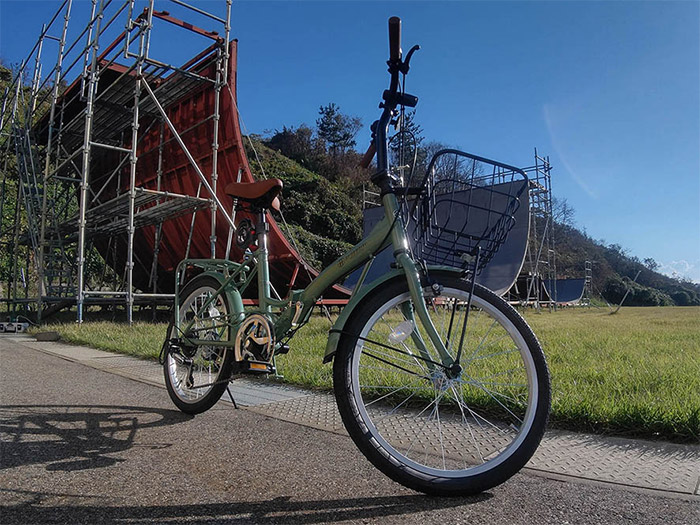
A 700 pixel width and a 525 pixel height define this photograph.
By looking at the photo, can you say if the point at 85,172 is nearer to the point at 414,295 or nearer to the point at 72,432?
the point at 72,432

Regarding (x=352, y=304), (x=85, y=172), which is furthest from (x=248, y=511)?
(x=85, y=172)

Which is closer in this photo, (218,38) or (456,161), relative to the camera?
(456,161)

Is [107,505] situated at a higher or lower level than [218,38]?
lower

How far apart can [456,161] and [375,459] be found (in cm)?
101

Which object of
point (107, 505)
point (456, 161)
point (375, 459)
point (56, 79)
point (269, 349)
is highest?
point (56, 79)

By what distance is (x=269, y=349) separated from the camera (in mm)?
2023

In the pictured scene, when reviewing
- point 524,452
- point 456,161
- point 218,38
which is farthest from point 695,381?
point 218,38

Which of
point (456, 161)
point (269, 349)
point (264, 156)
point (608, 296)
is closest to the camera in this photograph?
point (456, 161)

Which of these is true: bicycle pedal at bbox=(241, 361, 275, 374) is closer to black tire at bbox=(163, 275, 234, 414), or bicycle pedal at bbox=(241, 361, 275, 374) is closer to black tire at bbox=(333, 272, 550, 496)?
black tire at bbox=(163, 275, 234, 414)

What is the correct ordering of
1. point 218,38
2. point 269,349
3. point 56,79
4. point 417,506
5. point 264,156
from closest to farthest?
point 417,506 → point 269,349 → point 218,38 → point 56,79 → point 264,156

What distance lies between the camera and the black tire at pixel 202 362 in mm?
2244

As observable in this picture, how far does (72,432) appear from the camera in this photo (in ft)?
6.93

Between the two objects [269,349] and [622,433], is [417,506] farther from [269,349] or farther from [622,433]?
[622,433]

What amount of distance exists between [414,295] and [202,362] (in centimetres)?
129
